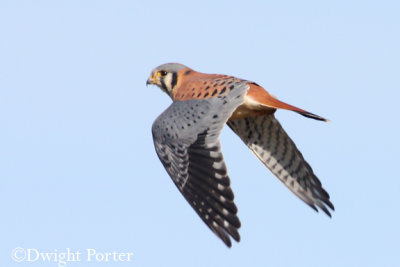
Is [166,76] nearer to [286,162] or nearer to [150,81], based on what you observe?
[150,81]

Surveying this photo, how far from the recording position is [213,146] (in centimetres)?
946

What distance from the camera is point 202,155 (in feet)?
31.1

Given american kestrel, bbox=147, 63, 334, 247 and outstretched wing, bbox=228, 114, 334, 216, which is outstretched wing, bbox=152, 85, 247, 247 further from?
outstretched wing, bbox=228, 114, 334, 216

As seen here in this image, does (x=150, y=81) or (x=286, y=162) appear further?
(x=150, y=81)

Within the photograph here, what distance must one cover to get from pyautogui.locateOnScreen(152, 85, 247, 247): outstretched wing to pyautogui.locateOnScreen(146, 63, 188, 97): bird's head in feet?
3.79

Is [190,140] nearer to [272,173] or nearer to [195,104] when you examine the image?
[195,104]

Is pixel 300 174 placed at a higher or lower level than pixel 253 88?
lower

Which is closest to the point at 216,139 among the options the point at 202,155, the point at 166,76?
the point at 202,155

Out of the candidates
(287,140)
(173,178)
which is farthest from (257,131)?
(173,178)

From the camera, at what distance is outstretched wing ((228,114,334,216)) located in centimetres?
1095

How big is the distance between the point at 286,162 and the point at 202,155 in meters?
1.78

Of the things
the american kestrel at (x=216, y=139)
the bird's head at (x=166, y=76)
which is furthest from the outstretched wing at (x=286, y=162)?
the bird's head at (x=166, y=76)

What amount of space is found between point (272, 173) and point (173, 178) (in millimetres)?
1731

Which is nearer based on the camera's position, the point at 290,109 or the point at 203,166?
the point at 203,166
